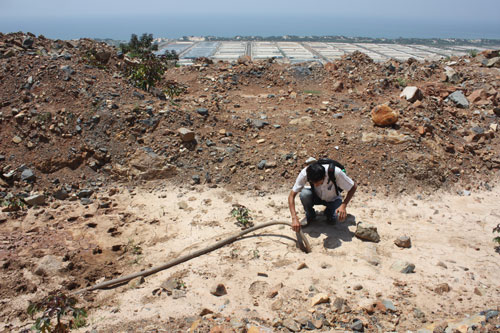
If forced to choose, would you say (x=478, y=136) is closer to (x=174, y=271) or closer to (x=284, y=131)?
(x=284, y=131)

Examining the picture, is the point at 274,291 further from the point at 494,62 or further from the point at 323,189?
the point at 494,62

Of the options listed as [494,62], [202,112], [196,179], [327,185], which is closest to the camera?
[327,185]

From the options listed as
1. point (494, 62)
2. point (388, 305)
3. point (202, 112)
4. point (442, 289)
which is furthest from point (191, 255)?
point (494, 62)

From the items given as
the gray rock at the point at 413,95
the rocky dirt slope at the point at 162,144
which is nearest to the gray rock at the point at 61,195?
the rocky dirt slope at the point at 162,144

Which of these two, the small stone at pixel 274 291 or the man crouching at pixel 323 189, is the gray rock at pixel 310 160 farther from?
the small stone at pixel 274 291

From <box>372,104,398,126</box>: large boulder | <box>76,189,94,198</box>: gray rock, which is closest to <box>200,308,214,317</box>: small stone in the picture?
<box>76,189,94,198</box>: gray rock

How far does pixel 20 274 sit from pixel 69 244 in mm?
712

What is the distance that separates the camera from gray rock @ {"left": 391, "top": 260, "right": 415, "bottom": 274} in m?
3.78

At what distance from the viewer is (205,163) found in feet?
21.1

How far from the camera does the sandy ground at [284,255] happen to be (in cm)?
337

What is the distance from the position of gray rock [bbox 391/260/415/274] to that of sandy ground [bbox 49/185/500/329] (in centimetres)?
7

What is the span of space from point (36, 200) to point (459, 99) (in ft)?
31.6

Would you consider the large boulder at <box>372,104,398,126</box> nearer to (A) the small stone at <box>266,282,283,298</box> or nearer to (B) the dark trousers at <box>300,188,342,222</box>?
(B) the dark trousers at <box>300,188,342,222</box>

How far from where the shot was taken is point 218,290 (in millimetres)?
3572
